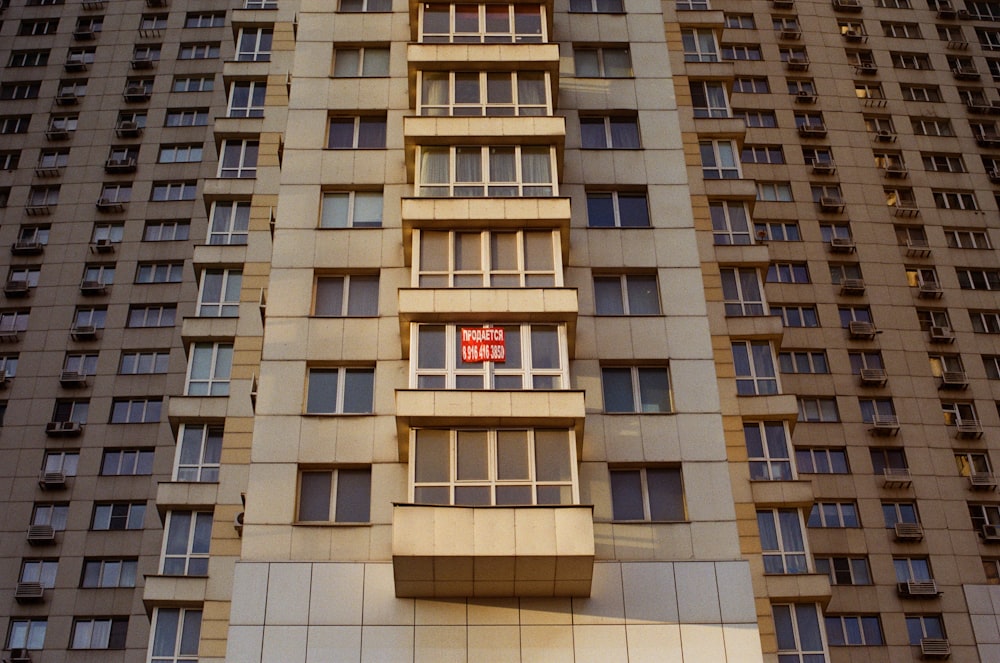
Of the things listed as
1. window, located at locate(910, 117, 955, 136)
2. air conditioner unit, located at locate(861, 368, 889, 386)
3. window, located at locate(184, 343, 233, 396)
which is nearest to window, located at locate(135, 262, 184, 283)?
window, located at locate(184, 343, 233, 396)

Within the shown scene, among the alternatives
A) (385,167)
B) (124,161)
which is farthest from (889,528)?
(124,161)

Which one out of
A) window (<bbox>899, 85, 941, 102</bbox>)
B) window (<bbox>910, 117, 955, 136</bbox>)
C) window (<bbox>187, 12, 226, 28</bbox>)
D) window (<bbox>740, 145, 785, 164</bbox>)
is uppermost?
window (<bbox>187, 12, 226, 28</bbox>)

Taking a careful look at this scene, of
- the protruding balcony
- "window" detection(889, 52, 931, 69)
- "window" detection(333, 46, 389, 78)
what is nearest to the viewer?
the protruding balcony

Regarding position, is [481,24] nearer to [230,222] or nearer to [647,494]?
[230,222]

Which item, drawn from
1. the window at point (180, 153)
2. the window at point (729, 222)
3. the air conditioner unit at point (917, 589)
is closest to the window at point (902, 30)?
the window at point (729, 222)

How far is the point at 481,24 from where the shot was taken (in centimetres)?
3106

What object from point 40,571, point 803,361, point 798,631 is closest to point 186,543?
point 40,571

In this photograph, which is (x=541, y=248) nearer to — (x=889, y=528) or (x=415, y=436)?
(x=415, y=436)

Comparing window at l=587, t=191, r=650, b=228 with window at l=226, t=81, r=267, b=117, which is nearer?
window at l=587, t=191, r=650, b=228

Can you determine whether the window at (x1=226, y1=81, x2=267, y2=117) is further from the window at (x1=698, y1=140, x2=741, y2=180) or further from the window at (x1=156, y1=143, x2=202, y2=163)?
the window at (x1=698, y1=140, x2=741, y2=180)

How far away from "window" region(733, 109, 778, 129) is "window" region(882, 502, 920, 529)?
24.0 meters

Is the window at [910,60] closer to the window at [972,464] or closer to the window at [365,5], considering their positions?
the window at [972,464]

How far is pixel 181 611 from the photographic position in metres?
31.9

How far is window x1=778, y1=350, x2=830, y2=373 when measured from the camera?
4884cm
